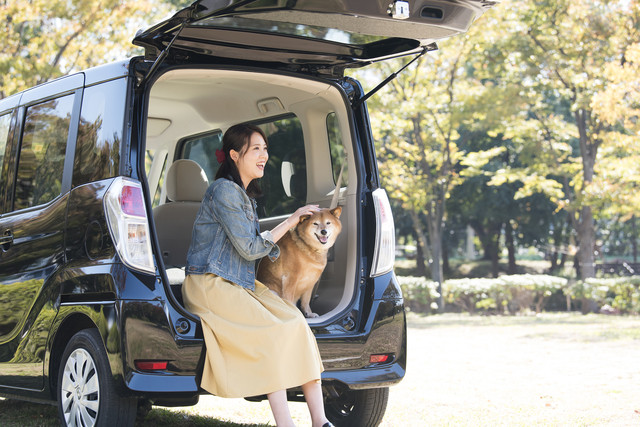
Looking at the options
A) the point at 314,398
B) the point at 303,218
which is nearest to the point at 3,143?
the point at 303,218

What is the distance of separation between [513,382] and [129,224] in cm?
494

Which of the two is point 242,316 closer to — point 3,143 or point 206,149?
point 3,143

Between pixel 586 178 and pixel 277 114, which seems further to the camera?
pixel 586 178

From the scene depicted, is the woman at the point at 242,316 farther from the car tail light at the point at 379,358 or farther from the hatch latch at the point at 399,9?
the hatch latch at the point at 399,9

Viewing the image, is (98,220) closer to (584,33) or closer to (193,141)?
(193,141)

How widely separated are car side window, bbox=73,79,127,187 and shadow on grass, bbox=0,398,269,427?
1.91 meters

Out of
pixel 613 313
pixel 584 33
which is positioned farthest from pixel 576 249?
pixel 584 33

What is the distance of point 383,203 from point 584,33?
1371 cm

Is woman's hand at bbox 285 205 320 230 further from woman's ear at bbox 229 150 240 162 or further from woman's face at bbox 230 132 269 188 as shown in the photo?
woman's ear at bbox 229 150 240 162

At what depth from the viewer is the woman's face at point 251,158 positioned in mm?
4352

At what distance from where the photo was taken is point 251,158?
14.3 ft

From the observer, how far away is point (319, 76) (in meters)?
4.71

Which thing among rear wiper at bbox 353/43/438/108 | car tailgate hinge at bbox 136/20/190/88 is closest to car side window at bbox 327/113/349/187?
rear wiper at bbox 353/43/438/108

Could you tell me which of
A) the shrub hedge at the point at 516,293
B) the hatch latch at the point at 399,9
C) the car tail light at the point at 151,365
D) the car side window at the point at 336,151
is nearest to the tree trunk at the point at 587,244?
the shrub hedge at the point at 516,293
